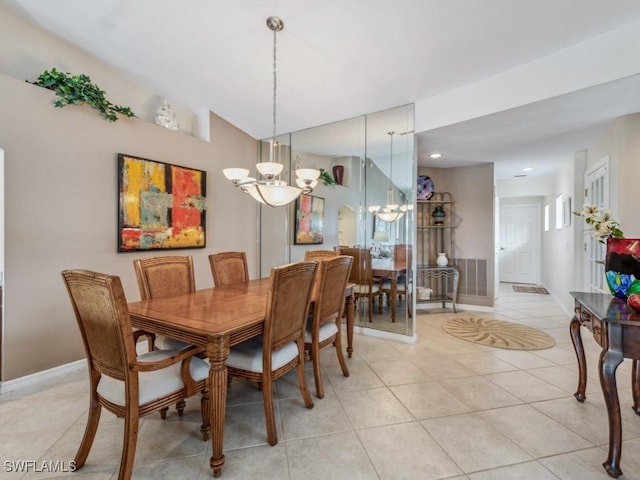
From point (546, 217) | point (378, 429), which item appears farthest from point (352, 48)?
point (546, 217)

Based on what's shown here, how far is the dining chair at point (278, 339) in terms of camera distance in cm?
165

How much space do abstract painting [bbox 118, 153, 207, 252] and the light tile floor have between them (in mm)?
1354

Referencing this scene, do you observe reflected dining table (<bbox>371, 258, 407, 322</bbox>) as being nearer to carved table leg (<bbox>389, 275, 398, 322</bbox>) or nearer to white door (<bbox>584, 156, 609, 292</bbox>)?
carved table leg (<bbox>389, 275, 398, 322</bbox>)

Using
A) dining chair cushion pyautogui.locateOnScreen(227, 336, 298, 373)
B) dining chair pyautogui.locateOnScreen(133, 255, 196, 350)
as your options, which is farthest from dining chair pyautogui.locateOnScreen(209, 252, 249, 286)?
dining chair cushion pyautogui.locateOnScreen(227, 336, 298, 373)

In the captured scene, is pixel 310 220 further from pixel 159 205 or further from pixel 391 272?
pixel 159 205

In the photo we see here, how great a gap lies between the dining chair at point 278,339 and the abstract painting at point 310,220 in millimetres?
2652

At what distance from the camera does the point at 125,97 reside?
3.07m

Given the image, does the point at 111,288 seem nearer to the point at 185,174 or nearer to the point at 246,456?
the point at 246,456

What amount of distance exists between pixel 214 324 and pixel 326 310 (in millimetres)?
952

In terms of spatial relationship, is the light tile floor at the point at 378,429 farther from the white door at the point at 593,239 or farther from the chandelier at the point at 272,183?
the chandelier at the point at 272,183

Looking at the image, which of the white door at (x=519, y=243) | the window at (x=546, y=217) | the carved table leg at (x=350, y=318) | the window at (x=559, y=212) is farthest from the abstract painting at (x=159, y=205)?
the white door at (x=519, y=243)

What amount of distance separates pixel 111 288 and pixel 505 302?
6.00 m

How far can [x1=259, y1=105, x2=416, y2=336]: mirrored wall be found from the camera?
349cm

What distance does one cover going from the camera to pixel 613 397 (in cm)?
148
